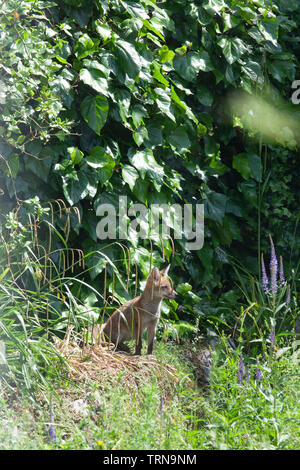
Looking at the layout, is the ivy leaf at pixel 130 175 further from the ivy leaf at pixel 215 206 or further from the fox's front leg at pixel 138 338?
the ivy leaf at pixel 215 206

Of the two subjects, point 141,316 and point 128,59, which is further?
point 128,59

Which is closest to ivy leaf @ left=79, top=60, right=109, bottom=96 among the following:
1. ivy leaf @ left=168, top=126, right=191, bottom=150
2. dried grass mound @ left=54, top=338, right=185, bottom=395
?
ivy leaf @ left=168, top=126, right=191, bottom=150

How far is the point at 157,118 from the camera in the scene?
15.4 ft

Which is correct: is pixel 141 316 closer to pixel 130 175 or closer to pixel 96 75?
pixel 130 175

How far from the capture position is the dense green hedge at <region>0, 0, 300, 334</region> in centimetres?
397

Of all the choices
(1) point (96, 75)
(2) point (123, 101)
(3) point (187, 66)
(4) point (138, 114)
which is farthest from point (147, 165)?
(3) point (187, 66)

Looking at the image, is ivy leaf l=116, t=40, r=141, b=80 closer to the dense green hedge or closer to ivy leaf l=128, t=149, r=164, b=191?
the dense green hedge

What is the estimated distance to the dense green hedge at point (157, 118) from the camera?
13.0 feet

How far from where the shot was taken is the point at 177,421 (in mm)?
3385

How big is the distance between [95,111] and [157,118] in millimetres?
707

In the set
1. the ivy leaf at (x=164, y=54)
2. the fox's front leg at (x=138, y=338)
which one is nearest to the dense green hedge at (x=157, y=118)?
the ivy leaf at (x=164, y=54)

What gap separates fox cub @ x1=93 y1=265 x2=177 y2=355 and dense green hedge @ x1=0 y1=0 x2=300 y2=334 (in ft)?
1.08

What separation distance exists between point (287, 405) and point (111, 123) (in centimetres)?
227

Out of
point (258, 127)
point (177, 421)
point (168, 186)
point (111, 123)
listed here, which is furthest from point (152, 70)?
point (177, 421)
